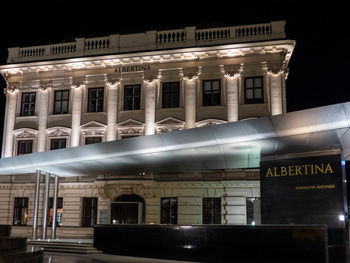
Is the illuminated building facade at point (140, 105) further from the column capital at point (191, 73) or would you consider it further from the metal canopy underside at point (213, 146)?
the metal canopy underside at point (213, 146)

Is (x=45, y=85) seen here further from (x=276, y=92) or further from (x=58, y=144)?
(x=276, y=92)

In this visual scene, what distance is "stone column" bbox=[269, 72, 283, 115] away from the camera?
28.1m

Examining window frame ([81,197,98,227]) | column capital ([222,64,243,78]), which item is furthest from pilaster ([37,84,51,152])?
column capital ([222,64,243,78])

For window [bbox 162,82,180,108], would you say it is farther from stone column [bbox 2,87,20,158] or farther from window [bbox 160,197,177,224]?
stone column [bbox 2,87,20,158]

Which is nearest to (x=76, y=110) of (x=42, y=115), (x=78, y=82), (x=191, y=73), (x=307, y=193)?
(x=78, y=82)

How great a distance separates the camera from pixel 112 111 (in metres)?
31.0

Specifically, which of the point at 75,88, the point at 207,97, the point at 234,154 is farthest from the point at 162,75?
the point at 234,154

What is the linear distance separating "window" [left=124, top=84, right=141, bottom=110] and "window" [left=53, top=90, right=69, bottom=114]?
454cm

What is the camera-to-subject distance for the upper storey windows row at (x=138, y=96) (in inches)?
1145

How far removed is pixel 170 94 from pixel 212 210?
8.21 metres

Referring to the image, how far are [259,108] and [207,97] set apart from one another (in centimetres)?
353

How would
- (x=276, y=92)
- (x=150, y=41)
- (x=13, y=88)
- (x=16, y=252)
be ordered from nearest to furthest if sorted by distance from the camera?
1. (x=16, y=252)
2. (x=276, y=92)
3. (x=150, y=41)
4. (x=13, y=88)

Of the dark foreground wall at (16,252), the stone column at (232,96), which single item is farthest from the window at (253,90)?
the dark foreground wall at (16,252)

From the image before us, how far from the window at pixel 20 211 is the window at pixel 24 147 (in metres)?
3.35
